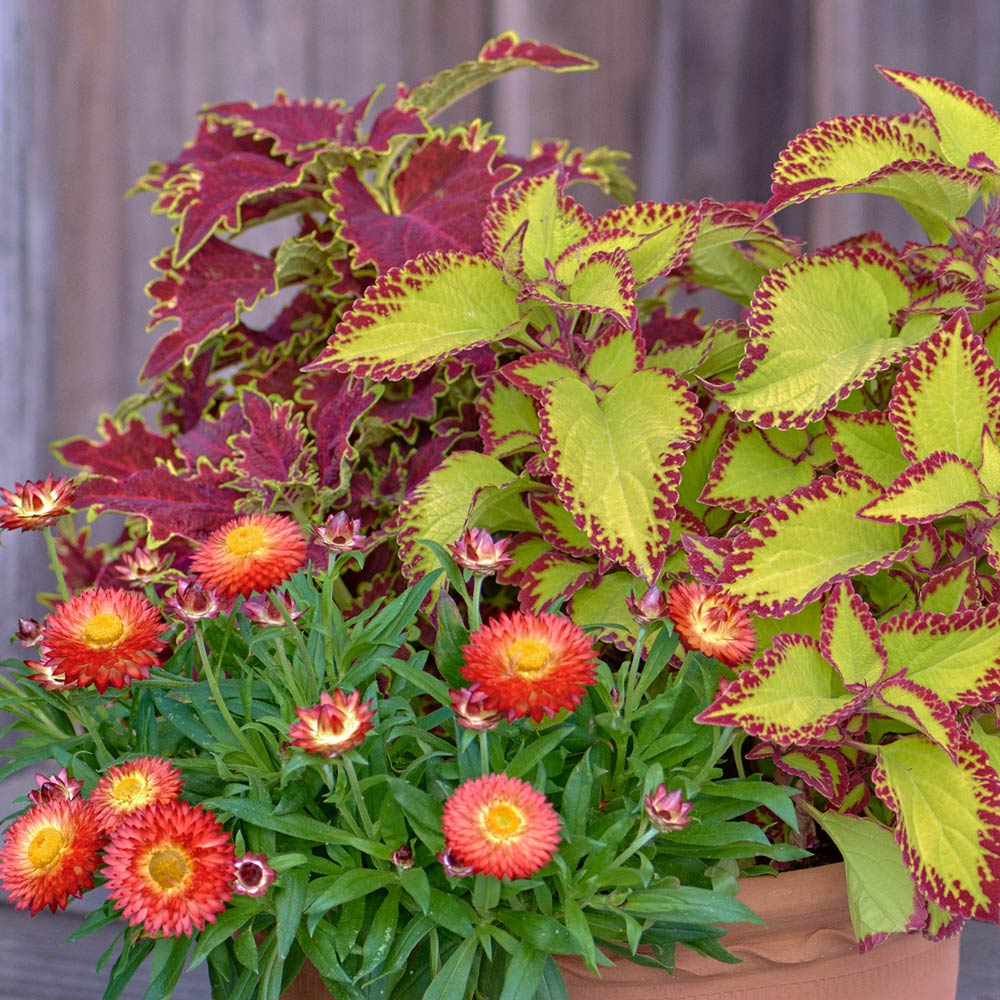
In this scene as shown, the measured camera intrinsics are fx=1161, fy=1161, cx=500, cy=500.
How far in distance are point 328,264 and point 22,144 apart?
61 cm

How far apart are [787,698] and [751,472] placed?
187 mm

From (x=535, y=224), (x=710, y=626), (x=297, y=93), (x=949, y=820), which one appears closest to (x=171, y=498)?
(x=535, y=224)

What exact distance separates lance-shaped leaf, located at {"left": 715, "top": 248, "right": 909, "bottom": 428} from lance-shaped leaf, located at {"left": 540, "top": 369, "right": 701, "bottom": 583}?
0.11 ft

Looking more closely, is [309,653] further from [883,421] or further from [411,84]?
[411,84]

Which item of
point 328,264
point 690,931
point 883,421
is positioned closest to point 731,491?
point 883,421

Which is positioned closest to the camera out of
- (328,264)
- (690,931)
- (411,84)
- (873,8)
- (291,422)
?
(690,931)

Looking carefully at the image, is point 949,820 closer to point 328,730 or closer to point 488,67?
point 328,730

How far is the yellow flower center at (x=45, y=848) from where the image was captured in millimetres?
524

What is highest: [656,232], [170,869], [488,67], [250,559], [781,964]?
[488,67]

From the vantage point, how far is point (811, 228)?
141 cm

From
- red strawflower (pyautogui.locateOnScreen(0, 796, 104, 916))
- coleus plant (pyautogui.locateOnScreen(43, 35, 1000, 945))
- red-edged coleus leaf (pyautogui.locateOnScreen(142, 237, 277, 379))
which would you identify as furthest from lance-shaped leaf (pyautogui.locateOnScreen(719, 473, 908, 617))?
red-edged coleus leaf (pyautogui.locateOnScreen(142, 237, 277, 379))

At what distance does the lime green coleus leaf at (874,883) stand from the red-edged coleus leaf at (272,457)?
40 centimetres

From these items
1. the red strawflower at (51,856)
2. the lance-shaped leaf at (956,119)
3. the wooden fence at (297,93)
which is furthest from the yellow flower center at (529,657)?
the wooden fence at (297,93)

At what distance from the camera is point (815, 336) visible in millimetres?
687
